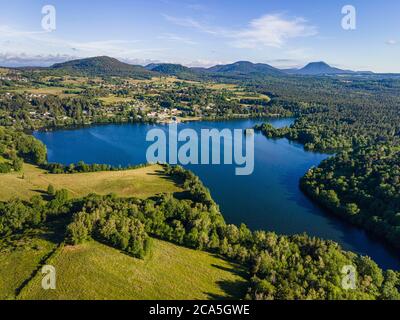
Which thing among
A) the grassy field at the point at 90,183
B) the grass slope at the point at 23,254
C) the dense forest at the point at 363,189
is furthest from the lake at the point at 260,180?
the grass slope at the point at 23,254

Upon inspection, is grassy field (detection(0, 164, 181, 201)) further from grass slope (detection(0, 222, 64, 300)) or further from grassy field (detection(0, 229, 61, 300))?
grassy field (detection(0, 229, 61, 300))

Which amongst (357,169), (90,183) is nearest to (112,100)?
(90,183)

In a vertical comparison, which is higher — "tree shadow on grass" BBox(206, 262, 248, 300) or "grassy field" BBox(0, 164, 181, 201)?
"grassy field" BBox(0, 164, 181, 201)

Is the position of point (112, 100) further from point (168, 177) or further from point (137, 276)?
point (137, 276)

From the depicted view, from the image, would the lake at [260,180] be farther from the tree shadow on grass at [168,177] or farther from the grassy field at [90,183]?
the grassy field at [90,183]

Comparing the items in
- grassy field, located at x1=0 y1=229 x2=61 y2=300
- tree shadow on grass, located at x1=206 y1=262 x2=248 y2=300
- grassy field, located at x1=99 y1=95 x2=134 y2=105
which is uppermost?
grassy field, located at x1=99 y1=95 x2=134 y2=105

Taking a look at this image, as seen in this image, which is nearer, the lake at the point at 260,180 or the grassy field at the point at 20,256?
the grassy field at the point at 20,256

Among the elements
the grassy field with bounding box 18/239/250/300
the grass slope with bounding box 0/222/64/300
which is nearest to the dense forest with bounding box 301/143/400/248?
the grassy field with bounding box 18/239/250/300
